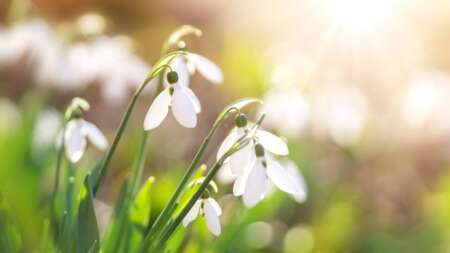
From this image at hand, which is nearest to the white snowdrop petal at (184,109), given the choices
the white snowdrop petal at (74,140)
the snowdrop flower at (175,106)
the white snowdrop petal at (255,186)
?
the snowdrop flower at (175,106)

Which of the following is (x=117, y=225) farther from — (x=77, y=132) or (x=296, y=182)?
(x=296, y=182)

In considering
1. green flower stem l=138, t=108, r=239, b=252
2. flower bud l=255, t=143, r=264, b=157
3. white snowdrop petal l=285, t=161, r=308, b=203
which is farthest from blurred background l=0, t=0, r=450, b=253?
flower bud l=255, t=143, r=264, b=157

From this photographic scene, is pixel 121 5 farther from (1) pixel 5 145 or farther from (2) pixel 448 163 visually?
(1) pixel 5 145

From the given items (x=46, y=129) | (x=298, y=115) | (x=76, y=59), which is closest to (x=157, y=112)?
(x=76, y=59)

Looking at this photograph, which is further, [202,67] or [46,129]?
[46,129]

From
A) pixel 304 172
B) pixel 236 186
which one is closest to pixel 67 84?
pixel 304 172

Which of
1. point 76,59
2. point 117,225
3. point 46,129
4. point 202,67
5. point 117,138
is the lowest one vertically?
point 46,129
